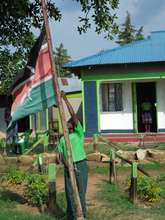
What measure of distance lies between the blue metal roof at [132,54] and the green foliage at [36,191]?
12281 millimetres

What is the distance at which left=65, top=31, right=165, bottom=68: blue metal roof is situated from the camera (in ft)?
72.8

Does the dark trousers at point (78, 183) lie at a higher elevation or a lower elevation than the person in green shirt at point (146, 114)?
lower

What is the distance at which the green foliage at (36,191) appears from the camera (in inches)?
394

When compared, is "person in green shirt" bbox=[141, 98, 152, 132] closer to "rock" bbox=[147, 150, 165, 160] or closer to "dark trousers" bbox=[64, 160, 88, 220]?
"rock" bbox=[147, 150, 165, 160]

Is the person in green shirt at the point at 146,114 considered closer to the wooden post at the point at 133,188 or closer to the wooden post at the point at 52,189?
the wooden post at the point at 133,188

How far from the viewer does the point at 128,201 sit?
1020 cm

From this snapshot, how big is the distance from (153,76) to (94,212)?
13.5 metres

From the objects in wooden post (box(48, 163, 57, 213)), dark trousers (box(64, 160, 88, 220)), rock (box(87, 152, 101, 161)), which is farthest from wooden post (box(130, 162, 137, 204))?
rock (box(87, 152, 101, 161))

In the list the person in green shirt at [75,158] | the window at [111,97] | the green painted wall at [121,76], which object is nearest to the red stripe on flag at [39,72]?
the person in green shirt at [75,158]

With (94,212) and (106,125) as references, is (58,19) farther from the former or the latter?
(106,125)

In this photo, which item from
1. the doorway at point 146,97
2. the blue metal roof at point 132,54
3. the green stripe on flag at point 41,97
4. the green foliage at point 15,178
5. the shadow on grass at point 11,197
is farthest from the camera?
the doorway at point 146,97

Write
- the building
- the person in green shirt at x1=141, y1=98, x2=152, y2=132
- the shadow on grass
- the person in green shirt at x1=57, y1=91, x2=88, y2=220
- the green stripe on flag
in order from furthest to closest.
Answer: the person in green shirt at x1=141, y1=98, x2=152, y2=132 → the building → the shadow on grass → the green stripe on flag → the person in green shirt at x1=57, y1=91, x2=88, y2=220

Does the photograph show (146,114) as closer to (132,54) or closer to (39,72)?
(132,54)

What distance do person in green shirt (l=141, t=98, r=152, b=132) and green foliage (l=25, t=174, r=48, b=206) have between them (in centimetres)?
1324
